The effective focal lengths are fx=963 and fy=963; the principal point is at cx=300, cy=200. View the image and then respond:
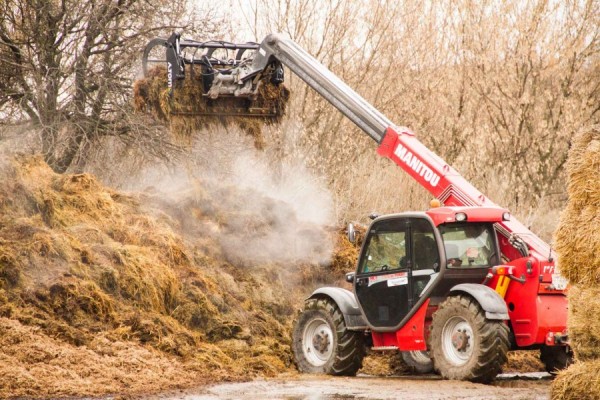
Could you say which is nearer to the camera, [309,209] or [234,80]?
[234,80]

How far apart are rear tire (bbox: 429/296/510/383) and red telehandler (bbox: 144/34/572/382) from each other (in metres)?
0.01

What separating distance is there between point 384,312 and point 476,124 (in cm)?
1191

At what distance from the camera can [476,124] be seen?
23.1m

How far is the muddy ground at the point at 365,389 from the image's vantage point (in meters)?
9.80

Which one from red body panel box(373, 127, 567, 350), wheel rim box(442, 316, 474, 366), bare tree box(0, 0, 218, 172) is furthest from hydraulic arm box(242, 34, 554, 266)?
bare tree box(0, 0, 218, 172)

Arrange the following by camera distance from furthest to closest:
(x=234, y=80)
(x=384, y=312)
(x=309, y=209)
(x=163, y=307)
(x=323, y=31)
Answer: (x=323, y=31) < (x=309, y=209) < (x=234, y=80) < (x=163, y=307) < (x=384, y=312)

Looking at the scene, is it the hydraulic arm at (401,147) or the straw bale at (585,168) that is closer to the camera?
the straw bale at (585,168)

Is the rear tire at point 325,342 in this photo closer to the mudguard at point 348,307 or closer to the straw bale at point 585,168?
the mudguard at point 348,307

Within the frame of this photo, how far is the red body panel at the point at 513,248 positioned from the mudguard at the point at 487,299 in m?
0.39

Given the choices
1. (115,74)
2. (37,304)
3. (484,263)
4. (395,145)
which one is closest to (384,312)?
(484,263)

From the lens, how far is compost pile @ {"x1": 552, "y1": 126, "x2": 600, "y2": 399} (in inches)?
336

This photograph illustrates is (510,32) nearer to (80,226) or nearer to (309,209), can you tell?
(309,209)

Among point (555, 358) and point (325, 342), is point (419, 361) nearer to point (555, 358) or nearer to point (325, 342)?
point (325, 342)

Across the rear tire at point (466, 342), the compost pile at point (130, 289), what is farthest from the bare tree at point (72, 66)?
the rear tire at point (466, 342)
